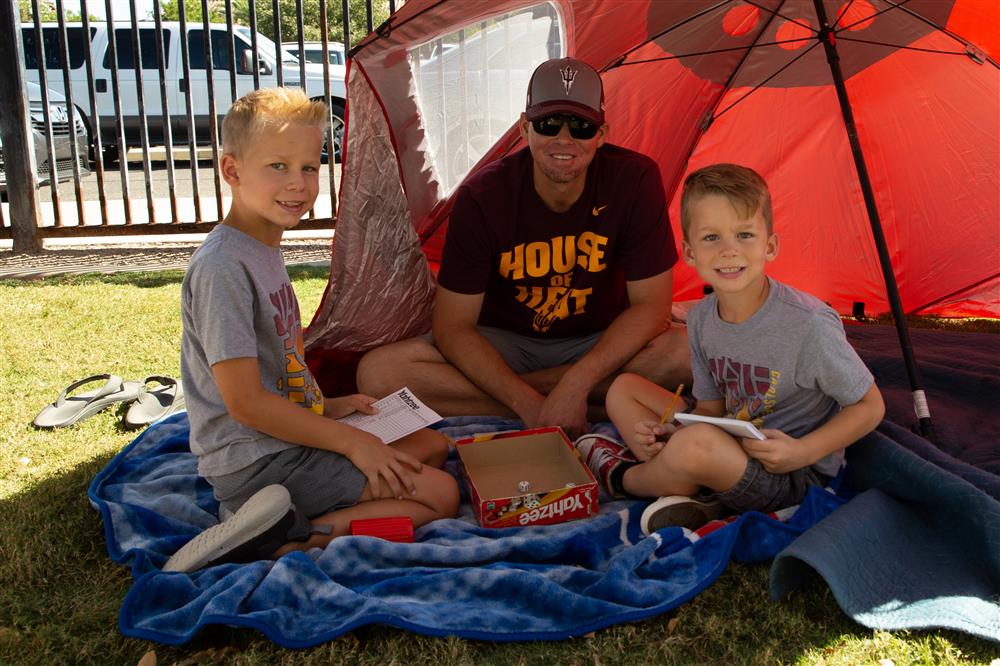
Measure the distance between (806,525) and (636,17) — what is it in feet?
6.05

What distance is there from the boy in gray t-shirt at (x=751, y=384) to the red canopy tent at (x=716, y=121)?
Result: 1075 millimetres

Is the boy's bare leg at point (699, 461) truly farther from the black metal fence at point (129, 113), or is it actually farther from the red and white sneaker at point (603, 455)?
the black metal fence at point (129, 113)

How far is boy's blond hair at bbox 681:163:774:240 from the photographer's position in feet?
7.44

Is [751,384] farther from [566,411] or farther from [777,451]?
[566,411]

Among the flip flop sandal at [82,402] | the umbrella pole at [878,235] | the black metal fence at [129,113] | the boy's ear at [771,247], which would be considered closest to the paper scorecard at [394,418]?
the boy's ear at [771,247]

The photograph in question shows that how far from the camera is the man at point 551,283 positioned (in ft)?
9.77

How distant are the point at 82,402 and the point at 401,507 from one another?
1.49 meters

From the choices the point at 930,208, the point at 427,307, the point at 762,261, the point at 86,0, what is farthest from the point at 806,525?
the point at 86,0

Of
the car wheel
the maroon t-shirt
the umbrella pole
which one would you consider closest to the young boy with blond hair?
the maroon t-shirt

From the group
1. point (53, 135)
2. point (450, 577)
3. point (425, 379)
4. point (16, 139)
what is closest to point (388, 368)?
point (425, 379)

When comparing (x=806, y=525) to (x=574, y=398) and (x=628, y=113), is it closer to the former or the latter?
(x=574, y=398)

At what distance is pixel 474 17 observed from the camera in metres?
3.05

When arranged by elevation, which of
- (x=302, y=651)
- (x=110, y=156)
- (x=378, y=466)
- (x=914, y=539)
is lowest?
(x=302, y=651)

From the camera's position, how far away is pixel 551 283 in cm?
308
